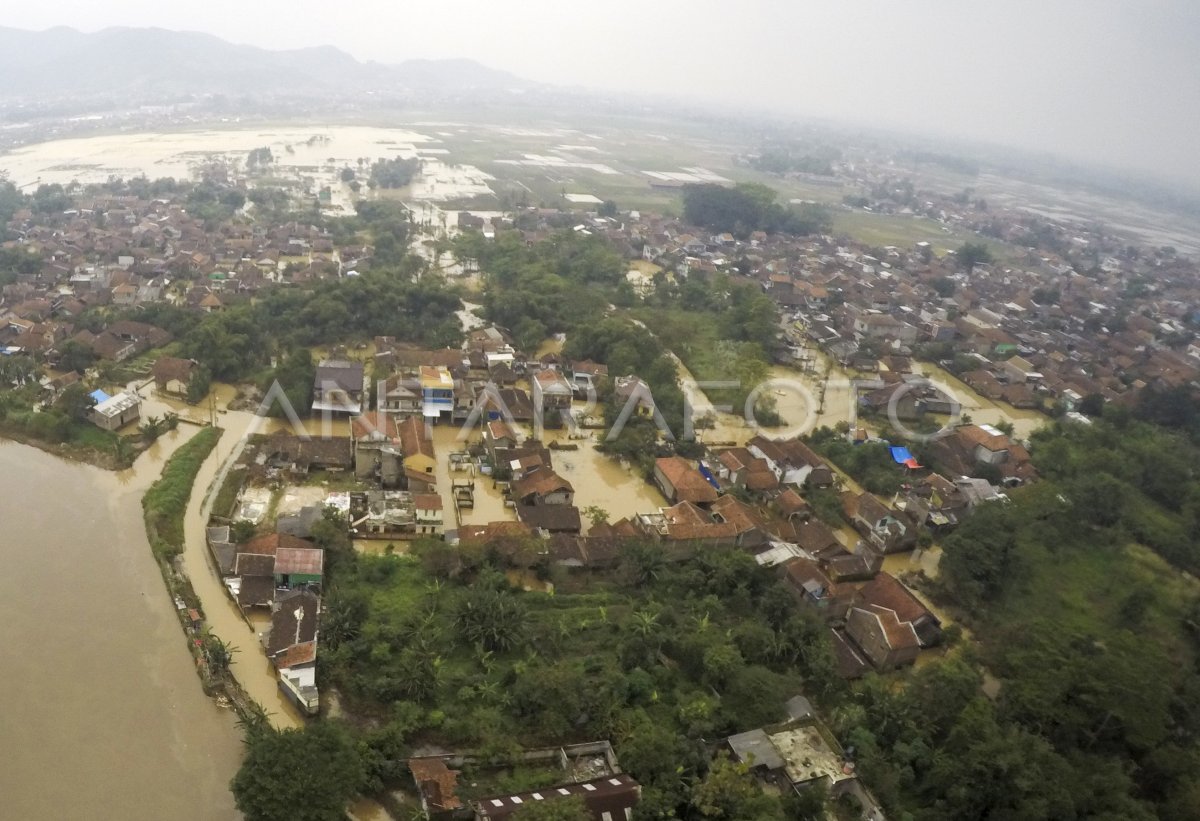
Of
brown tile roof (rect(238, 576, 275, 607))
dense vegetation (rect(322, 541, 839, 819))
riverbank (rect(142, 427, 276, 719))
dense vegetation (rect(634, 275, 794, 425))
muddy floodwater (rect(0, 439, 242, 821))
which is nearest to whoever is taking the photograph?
muddy floodwater (rect(0, 439, 242, 821))

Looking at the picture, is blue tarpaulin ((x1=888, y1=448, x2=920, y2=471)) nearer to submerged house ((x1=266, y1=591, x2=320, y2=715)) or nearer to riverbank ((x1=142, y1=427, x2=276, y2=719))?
submerged house ((x1=266, y1=591, x2=320, y2=715))

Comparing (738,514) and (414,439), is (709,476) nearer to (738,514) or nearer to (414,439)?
(738,514)

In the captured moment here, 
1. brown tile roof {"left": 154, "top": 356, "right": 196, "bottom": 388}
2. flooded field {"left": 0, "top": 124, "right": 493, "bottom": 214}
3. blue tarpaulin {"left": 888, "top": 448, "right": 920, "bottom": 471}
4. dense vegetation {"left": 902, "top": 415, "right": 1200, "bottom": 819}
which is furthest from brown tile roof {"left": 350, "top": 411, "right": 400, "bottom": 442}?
flooded field {"left": 0, "top": 124, "right": 493, "bottom": 214}

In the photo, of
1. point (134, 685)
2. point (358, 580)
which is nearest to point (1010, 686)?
point (358, 580)

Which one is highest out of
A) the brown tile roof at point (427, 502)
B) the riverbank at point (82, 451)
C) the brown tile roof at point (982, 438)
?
the brown tile roof at point (982, 438)

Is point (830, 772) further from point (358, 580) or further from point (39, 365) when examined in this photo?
point (39, 365)

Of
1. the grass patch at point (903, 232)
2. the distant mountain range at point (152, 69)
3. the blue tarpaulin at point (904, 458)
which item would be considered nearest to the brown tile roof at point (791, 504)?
the blue tarpaulin at point (904, 458)

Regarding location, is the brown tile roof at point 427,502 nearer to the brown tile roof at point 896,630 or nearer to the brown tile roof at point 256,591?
the brown tile roof at point 256,591
